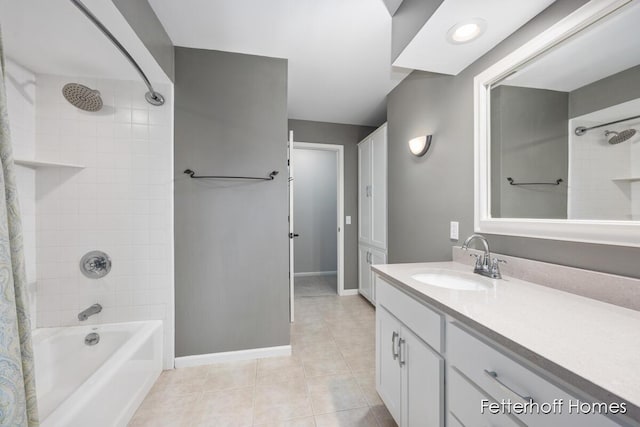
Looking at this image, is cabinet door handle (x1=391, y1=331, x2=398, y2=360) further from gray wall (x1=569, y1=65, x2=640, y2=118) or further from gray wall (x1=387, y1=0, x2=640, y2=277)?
gray wall (x1=569, y1=65, x2=640, y2=118)

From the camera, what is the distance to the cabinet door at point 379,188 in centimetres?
273

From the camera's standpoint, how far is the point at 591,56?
1.00 meters

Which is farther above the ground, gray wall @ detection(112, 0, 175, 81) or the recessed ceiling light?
gray wall @ detection(112, 0, 175, 81)

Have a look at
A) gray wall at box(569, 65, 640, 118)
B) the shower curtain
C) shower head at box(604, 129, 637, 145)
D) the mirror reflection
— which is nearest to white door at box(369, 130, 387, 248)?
the mirror reflection

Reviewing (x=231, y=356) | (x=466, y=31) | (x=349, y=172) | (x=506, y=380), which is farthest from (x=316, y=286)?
(x=466, y=31)

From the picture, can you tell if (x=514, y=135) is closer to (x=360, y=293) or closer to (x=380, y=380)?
(x=380, y=380)

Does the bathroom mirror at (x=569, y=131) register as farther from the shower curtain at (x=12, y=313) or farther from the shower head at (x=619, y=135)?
the shower curtain at (x=12, y=313)

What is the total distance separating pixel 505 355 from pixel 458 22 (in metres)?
1.43

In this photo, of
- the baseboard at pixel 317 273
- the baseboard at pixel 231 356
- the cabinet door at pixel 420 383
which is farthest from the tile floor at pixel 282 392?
the baseboard at pixel 317 273

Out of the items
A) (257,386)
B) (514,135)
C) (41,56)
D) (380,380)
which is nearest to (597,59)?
(514,135)

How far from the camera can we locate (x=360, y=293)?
3.49m

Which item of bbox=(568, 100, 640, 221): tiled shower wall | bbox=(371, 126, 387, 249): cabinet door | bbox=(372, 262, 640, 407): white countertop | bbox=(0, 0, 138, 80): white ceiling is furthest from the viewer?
bbox=(371, 126, 387, 249): cabinet door

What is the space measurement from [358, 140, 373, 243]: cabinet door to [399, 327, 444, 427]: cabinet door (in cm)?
204

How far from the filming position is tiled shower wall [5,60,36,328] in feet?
5.09
